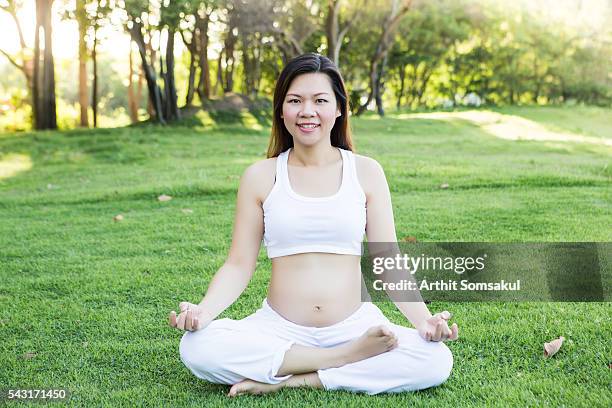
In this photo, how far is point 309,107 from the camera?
2.80 meters

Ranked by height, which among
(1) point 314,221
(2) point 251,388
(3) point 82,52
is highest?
(3) point 82,52

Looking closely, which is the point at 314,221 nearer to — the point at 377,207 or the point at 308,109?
the point at 377,207

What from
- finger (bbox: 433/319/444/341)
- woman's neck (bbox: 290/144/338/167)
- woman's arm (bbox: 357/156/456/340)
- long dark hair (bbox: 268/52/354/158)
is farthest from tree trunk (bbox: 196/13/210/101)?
finger (bbox: 433/319/444/341)

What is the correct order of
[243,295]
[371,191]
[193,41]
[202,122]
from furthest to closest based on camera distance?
[193,41] → [202,122] → [243,295] → [371,191]

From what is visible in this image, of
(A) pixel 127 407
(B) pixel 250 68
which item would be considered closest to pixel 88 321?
(A) pixel 127 407

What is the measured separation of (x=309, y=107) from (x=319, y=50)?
2394 centimetres

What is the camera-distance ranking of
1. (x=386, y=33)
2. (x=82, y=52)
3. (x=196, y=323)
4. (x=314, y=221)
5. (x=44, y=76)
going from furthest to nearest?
(x=386, y=33)
(x=82, y=52)
(x=44, y=76)
(x=314, y=221)
(x=196, y=323)

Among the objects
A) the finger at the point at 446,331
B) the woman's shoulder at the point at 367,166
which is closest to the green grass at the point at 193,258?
the finger at the point at 446,331

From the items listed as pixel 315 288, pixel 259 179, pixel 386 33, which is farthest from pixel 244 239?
pixel 386 33

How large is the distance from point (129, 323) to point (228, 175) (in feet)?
15.8

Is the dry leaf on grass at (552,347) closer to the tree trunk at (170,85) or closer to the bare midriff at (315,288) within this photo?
the bare midriff at (315,288)

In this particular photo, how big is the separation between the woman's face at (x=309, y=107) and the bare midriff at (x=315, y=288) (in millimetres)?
492

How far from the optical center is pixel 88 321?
377 centimetres

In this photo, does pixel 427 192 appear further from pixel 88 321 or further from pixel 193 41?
pixel 193 41
